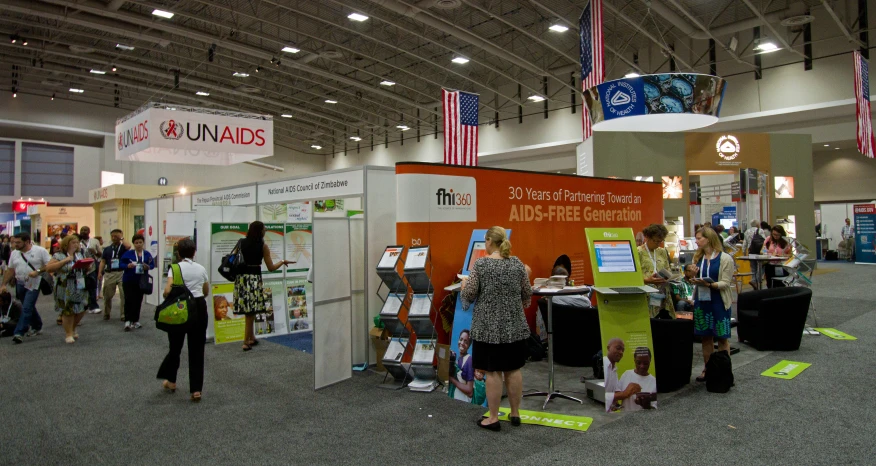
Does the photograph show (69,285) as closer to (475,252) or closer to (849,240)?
(475,252)

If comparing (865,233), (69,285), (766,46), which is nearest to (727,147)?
(766,46)

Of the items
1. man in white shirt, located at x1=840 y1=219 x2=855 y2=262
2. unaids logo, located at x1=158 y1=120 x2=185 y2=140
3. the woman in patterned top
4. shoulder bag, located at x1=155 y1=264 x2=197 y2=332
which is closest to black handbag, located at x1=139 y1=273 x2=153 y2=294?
unaids logo, located at x1=158 y1=120 x2=185 y2=140

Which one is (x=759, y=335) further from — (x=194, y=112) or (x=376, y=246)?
(x=194, y=112)

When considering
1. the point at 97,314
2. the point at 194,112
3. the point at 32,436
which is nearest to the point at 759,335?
the point at 32,436

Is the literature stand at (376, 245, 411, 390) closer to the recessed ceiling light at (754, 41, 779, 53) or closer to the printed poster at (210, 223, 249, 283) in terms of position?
the printed poster at (210, 223, 249, 283)

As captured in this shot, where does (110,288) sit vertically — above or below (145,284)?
below

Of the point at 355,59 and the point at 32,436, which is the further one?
the point at 355,59

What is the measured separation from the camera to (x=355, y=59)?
17.5 metres

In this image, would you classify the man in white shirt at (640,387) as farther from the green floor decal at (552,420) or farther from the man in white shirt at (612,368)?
the green floor decal at (552,420)

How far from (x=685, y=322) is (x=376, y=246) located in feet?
9.29

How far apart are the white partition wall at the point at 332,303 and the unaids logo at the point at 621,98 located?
9.80 feet

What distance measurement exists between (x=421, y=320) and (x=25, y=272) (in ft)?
17.2

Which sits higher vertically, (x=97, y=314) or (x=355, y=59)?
(x=355, y=59)

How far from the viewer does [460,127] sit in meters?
9.16
